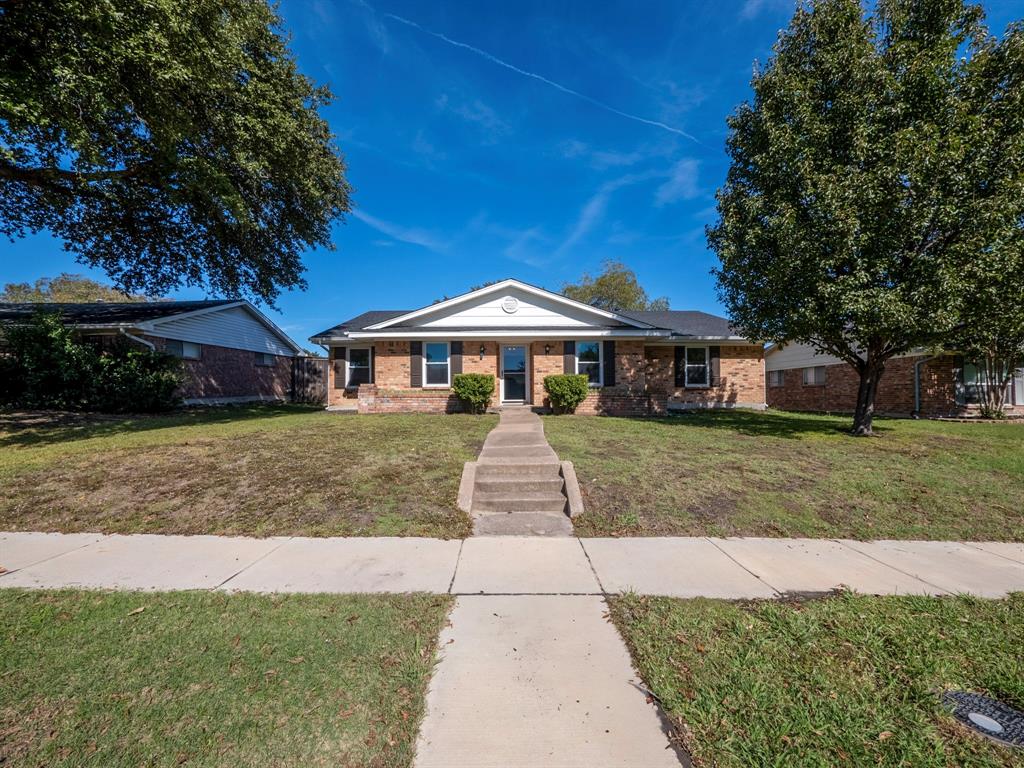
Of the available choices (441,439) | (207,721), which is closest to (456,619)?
(207,721)

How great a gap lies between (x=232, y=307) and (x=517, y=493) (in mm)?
18287

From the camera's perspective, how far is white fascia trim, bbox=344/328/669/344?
1318 centimetres

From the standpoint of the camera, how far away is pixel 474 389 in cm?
1238

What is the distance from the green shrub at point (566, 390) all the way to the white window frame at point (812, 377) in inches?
518

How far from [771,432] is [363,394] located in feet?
37.1

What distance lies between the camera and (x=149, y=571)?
11.3ft

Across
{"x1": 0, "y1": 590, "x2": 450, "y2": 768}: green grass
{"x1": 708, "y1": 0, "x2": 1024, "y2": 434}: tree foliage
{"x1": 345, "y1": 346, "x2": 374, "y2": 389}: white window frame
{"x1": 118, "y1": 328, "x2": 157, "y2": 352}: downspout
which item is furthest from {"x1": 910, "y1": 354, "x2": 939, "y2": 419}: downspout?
{"x1": 118, "y1": 328, "x2": 157, "y2": 352}: downspout

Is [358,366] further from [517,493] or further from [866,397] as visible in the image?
[866,397]

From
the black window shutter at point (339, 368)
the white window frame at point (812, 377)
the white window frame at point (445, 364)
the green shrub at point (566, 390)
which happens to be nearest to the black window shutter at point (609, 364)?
the green shrub at point (566, 390)

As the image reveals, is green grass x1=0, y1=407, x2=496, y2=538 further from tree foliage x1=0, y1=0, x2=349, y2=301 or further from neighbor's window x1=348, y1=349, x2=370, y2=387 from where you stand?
neighbor's window x1=348, y1=349, x2=370, y2=387

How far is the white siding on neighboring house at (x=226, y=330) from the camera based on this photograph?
1523 centimetres

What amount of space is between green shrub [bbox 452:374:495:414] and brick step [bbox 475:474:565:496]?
691cm

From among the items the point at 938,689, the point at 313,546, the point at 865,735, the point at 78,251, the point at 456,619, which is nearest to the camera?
the point at 865,735

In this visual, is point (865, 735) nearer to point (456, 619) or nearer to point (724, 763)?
point (724, 763)
